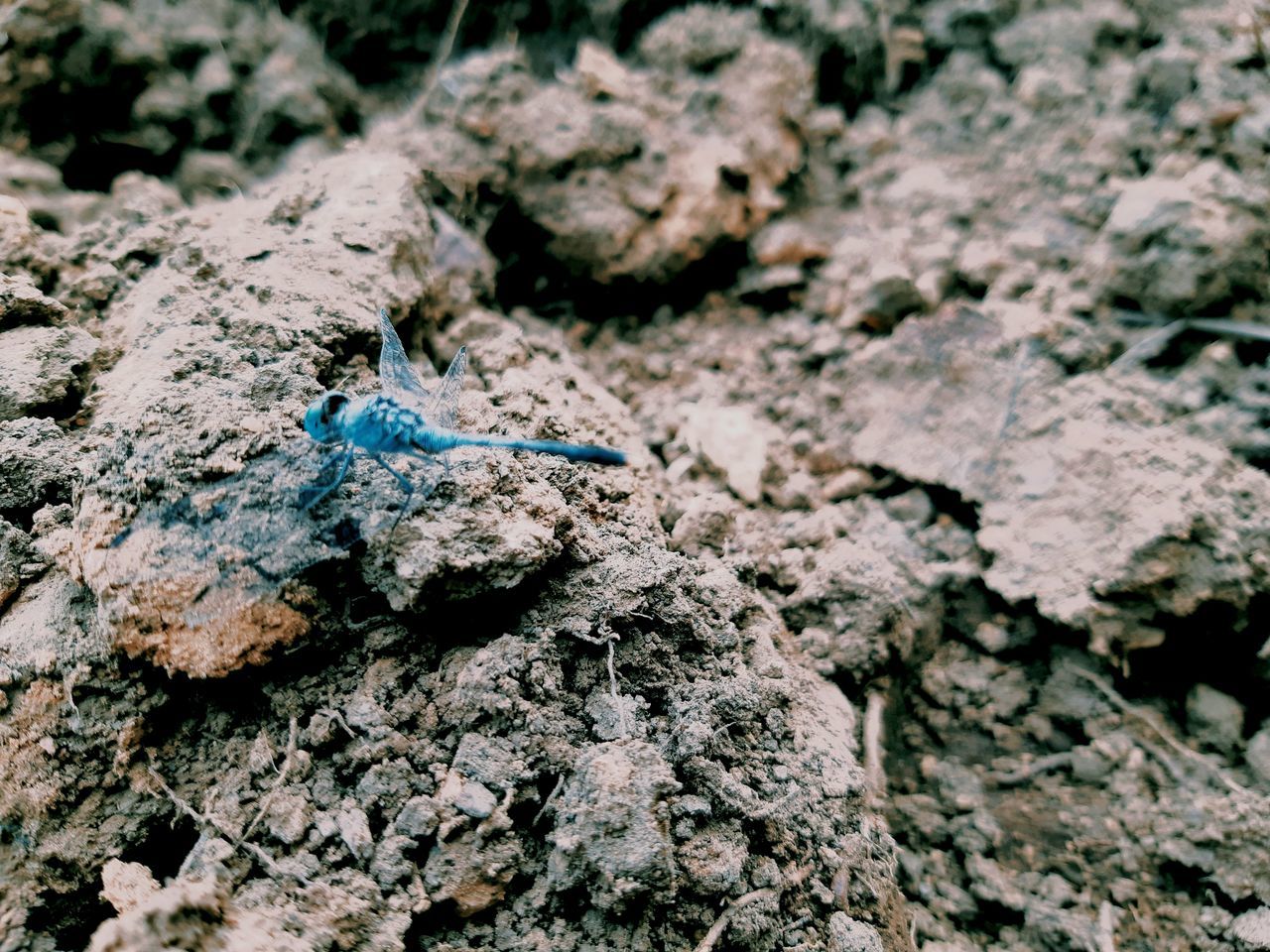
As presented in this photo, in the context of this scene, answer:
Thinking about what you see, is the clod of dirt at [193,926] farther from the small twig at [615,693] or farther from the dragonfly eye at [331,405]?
the dragonfly eye at [331,405]

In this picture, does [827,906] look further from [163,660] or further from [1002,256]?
[1002,256]

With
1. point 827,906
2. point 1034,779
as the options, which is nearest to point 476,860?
point 827,906

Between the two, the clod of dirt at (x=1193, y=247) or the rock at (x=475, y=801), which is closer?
the rock at (x=475, y=801)

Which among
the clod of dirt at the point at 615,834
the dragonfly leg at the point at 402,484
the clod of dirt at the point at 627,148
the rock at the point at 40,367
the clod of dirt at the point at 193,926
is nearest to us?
the clod of dirt at the point at 193,926

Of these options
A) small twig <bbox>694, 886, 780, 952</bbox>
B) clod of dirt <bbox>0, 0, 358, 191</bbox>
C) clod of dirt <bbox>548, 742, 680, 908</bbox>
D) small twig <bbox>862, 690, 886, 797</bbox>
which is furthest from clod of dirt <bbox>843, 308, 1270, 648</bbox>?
clod of dirt <bbox>0, 0, 358, 191</bbox>

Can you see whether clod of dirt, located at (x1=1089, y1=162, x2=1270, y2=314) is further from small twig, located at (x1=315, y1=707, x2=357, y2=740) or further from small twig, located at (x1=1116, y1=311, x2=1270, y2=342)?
small twig, located at (x1=315, y1=707, x2=357, y2=740)

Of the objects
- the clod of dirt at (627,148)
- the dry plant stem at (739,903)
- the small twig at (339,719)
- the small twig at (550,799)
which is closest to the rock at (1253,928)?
the dry plant stem at (739,903)

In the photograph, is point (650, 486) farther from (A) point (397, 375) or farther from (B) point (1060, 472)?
(B) point (1060, 472)

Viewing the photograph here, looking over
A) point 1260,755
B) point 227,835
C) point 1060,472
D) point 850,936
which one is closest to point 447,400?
point 227,835
